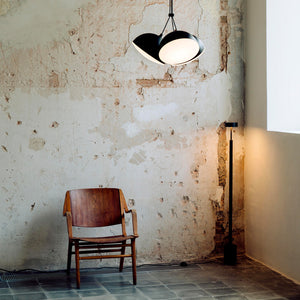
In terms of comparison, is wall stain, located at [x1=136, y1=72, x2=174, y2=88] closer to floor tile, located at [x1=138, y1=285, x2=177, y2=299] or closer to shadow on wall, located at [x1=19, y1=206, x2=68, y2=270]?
shadow on wall, located at [x1=19, y1=206, x2=68, y2=270]

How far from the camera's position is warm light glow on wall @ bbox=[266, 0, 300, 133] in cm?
546

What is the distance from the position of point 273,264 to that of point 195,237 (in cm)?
91

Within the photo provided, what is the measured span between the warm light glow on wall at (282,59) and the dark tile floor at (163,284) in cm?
160

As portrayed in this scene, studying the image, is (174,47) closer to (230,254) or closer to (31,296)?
(31,296)

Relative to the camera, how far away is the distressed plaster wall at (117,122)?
17.4 ft

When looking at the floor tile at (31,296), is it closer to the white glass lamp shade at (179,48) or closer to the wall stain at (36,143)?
the wall stain at (36,143)

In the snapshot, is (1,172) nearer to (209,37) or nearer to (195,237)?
(195,237)

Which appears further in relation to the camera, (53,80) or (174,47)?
(53,80)

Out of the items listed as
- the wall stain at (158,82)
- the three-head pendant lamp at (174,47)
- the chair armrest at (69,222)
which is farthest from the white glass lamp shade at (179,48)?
the chair armrest at (69,222)

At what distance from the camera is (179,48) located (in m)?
3.94

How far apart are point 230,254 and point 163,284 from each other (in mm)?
1025


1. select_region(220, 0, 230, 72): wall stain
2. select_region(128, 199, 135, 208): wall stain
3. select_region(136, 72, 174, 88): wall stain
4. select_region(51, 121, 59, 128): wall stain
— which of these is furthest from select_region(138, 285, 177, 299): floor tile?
select_region(220, 0, 230, 72): wall stain

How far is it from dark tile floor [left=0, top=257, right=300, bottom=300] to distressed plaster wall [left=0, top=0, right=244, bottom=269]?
0.30 m

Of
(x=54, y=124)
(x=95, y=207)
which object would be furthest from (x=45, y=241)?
(x=54, y=124)
